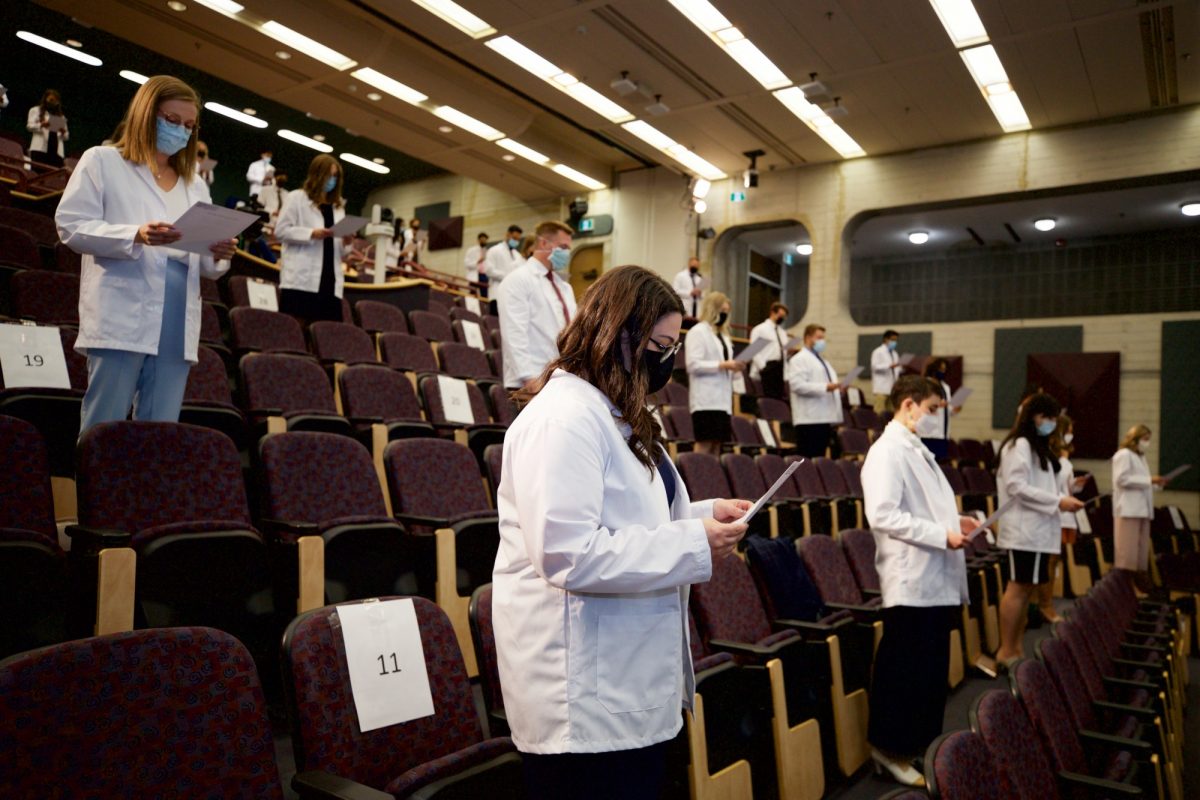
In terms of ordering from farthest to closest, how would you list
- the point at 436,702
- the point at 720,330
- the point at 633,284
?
the point at 720,330, the point at 436,702, the point at 633,284

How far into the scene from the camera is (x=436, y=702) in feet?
4.33

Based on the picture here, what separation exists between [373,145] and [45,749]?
11893mm

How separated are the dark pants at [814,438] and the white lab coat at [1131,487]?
1997mm

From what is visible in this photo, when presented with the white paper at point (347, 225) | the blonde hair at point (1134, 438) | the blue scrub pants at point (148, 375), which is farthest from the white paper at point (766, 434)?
the blue scrub pants at point (148, 375)

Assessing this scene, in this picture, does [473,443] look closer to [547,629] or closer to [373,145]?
[547,629]

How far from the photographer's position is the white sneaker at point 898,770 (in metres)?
2.29

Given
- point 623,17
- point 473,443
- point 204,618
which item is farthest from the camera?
point 623,17

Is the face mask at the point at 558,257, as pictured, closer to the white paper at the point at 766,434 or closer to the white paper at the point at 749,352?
the white paper at the point at 749,352

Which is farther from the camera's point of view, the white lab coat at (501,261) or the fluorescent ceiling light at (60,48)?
the fluorescent ceiling light at (60,48)

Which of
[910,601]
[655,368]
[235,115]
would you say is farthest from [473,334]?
[235,115]

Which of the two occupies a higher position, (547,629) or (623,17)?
(623,17)

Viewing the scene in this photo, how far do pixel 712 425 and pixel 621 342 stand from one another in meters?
3.52

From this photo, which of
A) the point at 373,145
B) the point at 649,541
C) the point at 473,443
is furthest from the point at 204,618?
the point at 373,145

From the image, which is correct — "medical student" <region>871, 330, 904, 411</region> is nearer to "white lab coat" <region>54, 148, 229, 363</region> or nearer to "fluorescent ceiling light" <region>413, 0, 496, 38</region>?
"fluorescent ceiling light" <region>413, 0, 496, 38</region>
